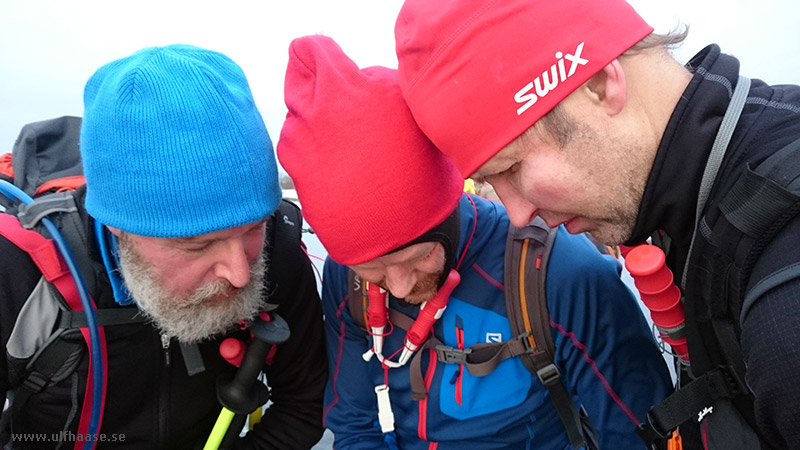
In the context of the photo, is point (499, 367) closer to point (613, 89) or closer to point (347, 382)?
point (347, 382)

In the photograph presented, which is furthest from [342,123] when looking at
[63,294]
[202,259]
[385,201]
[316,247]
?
[316,247]

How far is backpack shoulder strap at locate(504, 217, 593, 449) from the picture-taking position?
1.75 meters

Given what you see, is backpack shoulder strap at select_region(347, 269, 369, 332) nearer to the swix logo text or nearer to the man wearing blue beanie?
the man wearing blue beanie

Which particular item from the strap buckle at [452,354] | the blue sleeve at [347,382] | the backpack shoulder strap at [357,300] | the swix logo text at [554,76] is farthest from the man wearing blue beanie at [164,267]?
the swix logo text at [554,76]

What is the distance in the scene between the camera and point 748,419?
1246mm

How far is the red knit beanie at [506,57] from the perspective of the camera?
126 cm

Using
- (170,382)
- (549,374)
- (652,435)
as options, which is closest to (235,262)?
(170,382)

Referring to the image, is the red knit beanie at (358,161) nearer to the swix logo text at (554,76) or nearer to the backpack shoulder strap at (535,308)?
the backpack shoulder strap at (535,308)

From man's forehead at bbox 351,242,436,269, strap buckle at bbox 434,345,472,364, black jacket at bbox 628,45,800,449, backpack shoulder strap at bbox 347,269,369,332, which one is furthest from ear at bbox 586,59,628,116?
backpack shoulder strap at bbox 347,269,369,332

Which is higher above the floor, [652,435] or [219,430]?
[652,435]

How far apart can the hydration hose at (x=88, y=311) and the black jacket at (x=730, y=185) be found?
157 centimetres

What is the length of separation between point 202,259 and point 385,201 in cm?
64

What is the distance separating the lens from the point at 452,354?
187 cm

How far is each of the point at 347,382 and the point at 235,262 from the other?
25.5 inches
